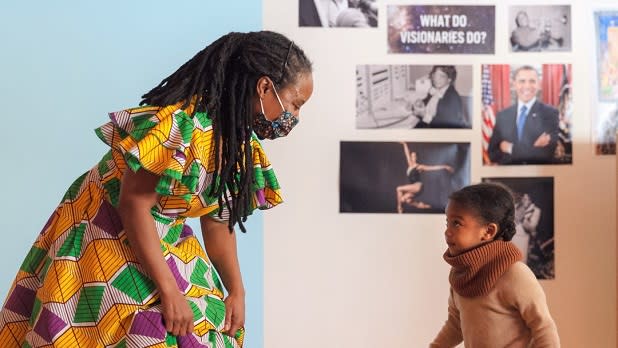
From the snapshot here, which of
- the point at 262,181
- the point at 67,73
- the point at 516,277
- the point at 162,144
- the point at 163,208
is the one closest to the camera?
the point at 162,144

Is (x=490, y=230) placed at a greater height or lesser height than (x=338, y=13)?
lesser

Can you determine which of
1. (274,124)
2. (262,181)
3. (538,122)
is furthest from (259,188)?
(538,122)

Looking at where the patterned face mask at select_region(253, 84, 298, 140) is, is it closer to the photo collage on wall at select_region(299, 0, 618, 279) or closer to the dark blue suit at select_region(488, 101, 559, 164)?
the photo collage on wall at select_region(299, 0, 618, 279)

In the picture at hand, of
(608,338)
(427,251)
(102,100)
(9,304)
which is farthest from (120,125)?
(608,338)

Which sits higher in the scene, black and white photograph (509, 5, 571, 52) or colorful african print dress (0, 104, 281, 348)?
black and white photograph (509, 5, 571, 52)

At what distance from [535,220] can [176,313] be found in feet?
4.69

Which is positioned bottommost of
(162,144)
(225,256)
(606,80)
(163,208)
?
(225,256)

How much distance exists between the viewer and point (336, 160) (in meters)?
2.63

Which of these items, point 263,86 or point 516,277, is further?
point 516,277

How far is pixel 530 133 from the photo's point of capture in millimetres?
2643

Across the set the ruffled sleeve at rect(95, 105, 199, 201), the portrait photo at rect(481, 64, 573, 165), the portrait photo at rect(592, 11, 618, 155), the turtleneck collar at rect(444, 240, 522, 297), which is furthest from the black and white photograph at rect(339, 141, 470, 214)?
the ruffled sleeve at rect(95, 105, 199, 201)

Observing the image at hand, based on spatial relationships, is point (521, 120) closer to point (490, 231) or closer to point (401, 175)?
point (401, 175)

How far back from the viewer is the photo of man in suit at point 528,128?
2.63 metres

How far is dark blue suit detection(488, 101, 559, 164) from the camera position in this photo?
8.64ft
